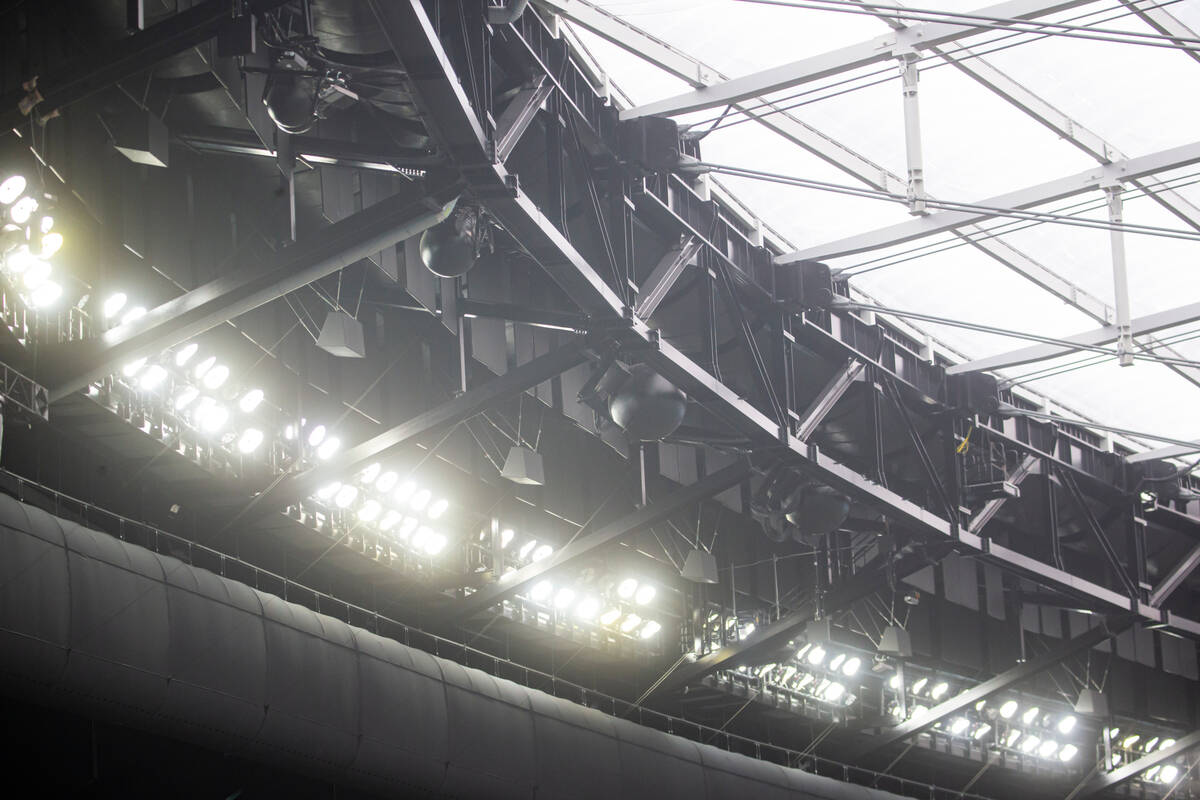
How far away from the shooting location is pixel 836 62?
70.5 ft

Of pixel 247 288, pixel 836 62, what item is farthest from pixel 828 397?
pixel 247 288

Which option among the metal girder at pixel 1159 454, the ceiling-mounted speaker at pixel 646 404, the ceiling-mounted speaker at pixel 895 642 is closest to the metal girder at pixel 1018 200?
the ceiling-mounted speaker at pixel 646 404

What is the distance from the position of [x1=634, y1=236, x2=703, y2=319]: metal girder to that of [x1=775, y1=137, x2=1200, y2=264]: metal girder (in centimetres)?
318

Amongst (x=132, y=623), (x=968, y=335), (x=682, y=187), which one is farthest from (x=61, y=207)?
(x=968, y=335)

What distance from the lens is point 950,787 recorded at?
140ft

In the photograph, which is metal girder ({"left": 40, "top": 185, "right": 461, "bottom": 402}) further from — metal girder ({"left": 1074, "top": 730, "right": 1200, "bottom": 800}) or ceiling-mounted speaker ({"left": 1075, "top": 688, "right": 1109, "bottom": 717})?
metal girder ({"left": 1074, "top": 730, "right": 1200, "bottom": 800})

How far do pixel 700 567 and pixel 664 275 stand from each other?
1028 centimetres

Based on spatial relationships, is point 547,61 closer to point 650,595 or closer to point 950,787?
point 650,595

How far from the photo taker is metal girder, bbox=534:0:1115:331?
74.2ft

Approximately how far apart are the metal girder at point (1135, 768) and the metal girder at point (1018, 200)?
2212 centimetres

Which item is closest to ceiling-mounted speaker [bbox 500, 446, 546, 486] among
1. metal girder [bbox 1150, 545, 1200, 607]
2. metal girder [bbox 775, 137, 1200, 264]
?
metal girder [bbox 775, 137, 1200, 264]

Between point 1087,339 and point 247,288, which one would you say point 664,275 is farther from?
point 1087,339

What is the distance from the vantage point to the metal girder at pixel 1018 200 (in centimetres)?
2431

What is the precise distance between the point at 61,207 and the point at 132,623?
5240 mm
